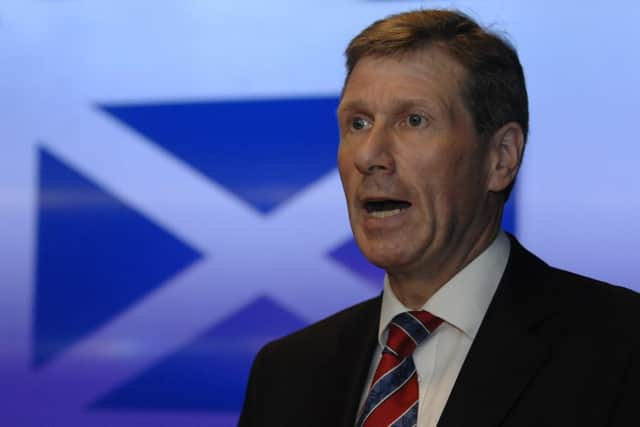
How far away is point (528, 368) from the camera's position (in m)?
1.74

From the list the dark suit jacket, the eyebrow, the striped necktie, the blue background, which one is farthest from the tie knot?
the blue background

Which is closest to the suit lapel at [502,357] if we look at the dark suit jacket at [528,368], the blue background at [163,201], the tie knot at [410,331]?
the dark suit jacket at [528,368]

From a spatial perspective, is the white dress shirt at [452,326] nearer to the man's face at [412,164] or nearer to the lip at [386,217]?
the man's face at [412,164]

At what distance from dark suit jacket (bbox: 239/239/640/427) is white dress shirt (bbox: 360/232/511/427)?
39mm

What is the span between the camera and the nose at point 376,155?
6.12 feet

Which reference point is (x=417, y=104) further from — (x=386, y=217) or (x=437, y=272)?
(x=437, y=272)

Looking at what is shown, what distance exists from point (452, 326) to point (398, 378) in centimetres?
14

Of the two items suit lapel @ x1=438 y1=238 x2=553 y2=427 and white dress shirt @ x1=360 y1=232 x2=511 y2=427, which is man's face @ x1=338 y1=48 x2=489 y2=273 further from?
suit lapel @ x1=438 y1=238 x2=553 y2=427

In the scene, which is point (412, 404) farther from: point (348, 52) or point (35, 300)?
point (35, 300)

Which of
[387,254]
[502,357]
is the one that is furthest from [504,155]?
[502,357]

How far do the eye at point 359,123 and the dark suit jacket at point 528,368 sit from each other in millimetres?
374

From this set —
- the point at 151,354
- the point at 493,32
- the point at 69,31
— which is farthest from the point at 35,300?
the point at 493,32

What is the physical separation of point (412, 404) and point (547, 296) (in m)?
0.32

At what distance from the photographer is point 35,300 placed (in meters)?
3.01
